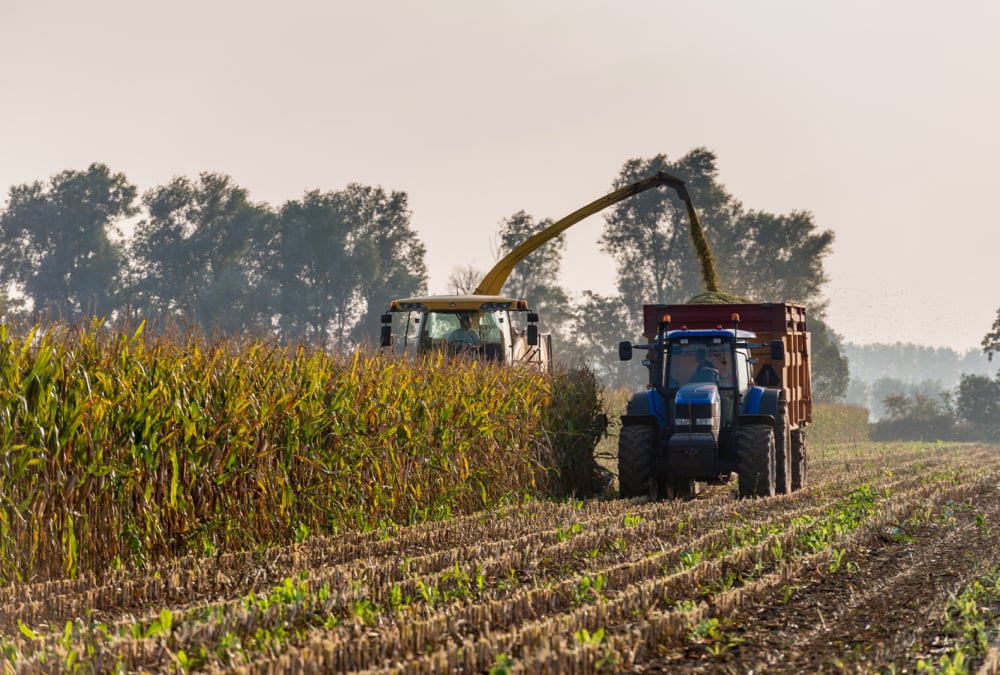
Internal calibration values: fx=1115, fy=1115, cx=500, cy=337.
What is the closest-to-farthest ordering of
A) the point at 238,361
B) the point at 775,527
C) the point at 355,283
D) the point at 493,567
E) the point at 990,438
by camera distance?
the point at 493,567 < the point at 238,361 < the point at 775,527 < the point at 990,438 < the point at 355,283

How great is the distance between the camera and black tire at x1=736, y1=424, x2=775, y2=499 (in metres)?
13.2

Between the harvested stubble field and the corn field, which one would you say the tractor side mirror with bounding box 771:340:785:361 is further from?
the harvested stubble field

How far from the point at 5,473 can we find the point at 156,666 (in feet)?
7.66

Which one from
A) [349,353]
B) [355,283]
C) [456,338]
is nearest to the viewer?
[349,353]

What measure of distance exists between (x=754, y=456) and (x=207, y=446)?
22.8 ft

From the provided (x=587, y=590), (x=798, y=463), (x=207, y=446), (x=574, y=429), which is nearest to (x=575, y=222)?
(x=574, y=429)

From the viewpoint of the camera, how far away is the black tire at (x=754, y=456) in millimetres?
13242

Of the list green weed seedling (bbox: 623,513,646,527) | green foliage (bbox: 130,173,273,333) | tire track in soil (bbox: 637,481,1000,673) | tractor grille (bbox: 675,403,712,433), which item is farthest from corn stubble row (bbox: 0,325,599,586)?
green foliage (bbox: 130,173,273,333)

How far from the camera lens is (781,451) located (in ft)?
46.5

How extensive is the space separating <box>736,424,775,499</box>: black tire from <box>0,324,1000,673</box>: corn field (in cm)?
85

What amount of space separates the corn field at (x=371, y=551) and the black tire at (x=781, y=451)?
1773mm

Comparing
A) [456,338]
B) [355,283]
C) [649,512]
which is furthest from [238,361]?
[355,283]

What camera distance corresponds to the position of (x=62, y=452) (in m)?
7.78

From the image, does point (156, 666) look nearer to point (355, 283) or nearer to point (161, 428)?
point (161, 428)
